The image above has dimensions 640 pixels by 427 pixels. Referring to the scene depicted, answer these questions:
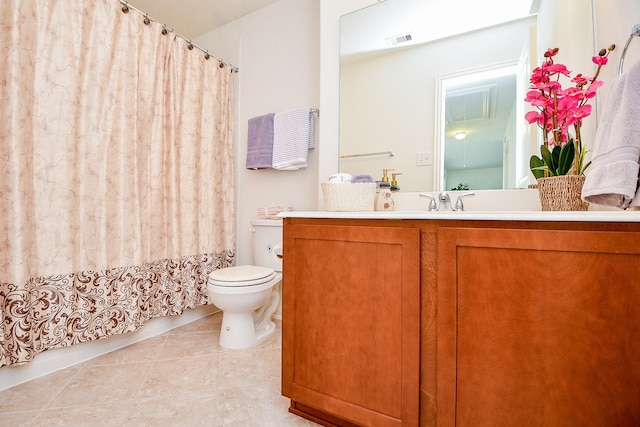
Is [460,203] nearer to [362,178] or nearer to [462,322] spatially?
[362,178]

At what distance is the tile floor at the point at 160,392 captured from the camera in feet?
3.72

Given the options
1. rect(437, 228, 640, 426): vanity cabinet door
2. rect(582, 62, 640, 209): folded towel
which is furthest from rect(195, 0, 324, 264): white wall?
rect(582, 62, 640, 209): folded towel

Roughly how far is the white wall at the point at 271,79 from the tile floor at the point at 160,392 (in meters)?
1.01

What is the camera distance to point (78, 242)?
4.88 ft

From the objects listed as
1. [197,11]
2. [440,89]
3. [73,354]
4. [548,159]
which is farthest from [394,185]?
[197,11]

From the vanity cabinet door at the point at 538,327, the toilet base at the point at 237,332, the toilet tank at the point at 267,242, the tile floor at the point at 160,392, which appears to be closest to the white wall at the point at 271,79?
the toilet tank at the point at 267,242

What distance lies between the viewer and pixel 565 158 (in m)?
0.97

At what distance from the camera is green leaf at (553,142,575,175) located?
0.96m

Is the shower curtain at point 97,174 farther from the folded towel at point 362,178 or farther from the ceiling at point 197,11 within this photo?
the folded towel at point 362,178

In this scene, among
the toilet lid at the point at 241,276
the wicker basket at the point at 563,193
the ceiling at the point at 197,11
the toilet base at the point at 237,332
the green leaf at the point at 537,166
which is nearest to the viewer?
the wicker basket at the point at 563,193

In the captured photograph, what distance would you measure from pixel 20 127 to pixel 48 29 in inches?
20.4

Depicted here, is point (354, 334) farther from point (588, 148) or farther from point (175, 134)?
point (175, 134)

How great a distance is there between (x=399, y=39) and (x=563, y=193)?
3.71 feet

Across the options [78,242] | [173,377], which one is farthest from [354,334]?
[78,242]
